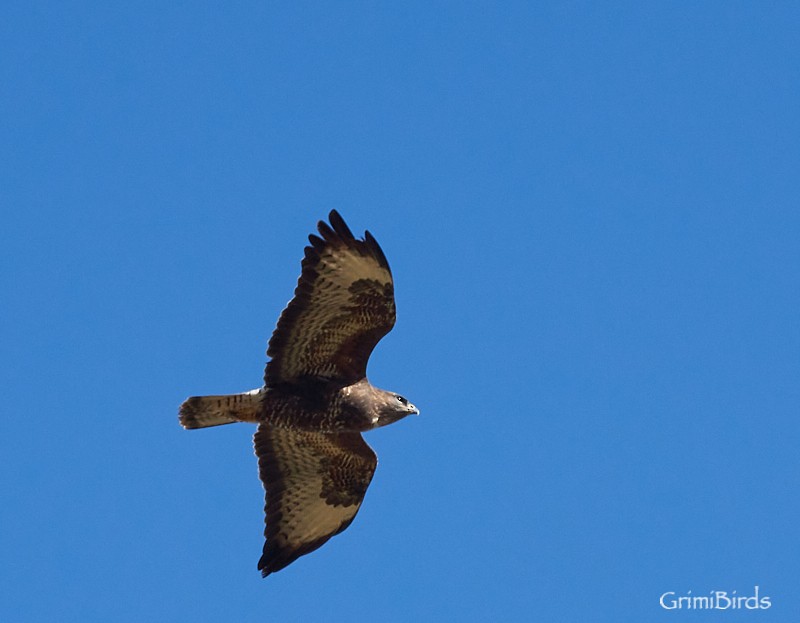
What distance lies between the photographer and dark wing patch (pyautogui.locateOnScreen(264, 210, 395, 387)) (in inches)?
469

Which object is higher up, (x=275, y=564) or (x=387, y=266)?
(x=387, y=266)

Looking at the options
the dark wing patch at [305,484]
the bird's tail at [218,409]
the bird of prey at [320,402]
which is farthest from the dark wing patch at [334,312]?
the dark wing patch at [305,484]

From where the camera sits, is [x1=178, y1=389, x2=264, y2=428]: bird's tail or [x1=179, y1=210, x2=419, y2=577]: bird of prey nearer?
[x1=179, y1=210, x2=419, y2=577]: bird of prey

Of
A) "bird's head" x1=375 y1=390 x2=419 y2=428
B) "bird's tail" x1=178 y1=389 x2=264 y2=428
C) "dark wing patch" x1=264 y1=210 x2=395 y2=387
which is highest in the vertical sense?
"dark wing patch" x1=264 y1=210 x2=395 y2=387

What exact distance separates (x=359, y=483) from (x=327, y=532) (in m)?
0.58

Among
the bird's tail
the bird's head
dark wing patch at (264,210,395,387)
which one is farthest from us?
the bird's head

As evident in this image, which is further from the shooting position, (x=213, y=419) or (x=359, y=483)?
(x=359, y=483)

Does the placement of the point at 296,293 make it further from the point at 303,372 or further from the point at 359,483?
the point at 359,483

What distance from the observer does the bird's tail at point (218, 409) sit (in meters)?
12.2

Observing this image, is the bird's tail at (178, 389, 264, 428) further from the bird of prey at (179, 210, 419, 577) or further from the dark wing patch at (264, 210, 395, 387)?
the dark wing patch at (264, 210, 395, 387)

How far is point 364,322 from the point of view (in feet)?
40.4

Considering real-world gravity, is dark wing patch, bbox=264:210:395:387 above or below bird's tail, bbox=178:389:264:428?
above

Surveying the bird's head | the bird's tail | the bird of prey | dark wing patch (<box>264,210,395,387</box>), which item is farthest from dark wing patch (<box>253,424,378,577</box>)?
dark wing patch (<box>264,210,395,387</box>)

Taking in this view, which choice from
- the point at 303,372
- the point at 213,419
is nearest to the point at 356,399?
the point at 303,372
